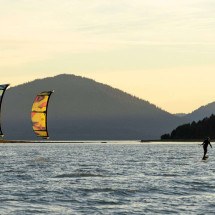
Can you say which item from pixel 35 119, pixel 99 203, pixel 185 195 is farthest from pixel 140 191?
pixel 35 119

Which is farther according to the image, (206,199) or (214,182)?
(214,182)

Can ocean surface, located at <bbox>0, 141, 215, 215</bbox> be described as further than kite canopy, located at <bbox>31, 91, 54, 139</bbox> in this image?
No

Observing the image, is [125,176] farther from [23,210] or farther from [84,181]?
[23,210]

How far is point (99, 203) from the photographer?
32688 millimetres

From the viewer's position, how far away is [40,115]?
74625 millimetres

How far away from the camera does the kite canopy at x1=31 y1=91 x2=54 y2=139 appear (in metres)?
73.8

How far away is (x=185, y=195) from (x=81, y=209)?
740 centimetres

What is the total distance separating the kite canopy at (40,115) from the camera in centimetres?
7375

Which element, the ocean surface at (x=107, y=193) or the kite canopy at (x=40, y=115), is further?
the kite canopy at (x=40, y=115)

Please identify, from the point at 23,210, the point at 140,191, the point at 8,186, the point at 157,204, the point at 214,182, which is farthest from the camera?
the point at 214,182

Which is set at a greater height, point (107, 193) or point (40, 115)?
point (40, 115)

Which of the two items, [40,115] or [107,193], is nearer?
[107,193]

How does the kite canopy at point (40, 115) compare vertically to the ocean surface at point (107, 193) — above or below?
above

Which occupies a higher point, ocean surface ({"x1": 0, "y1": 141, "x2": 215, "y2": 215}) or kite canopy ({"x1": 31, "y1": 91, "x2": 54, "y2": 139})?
kite canopy ({"x1": 31, "y1": 91, "x2": 54, "y2": 139})
